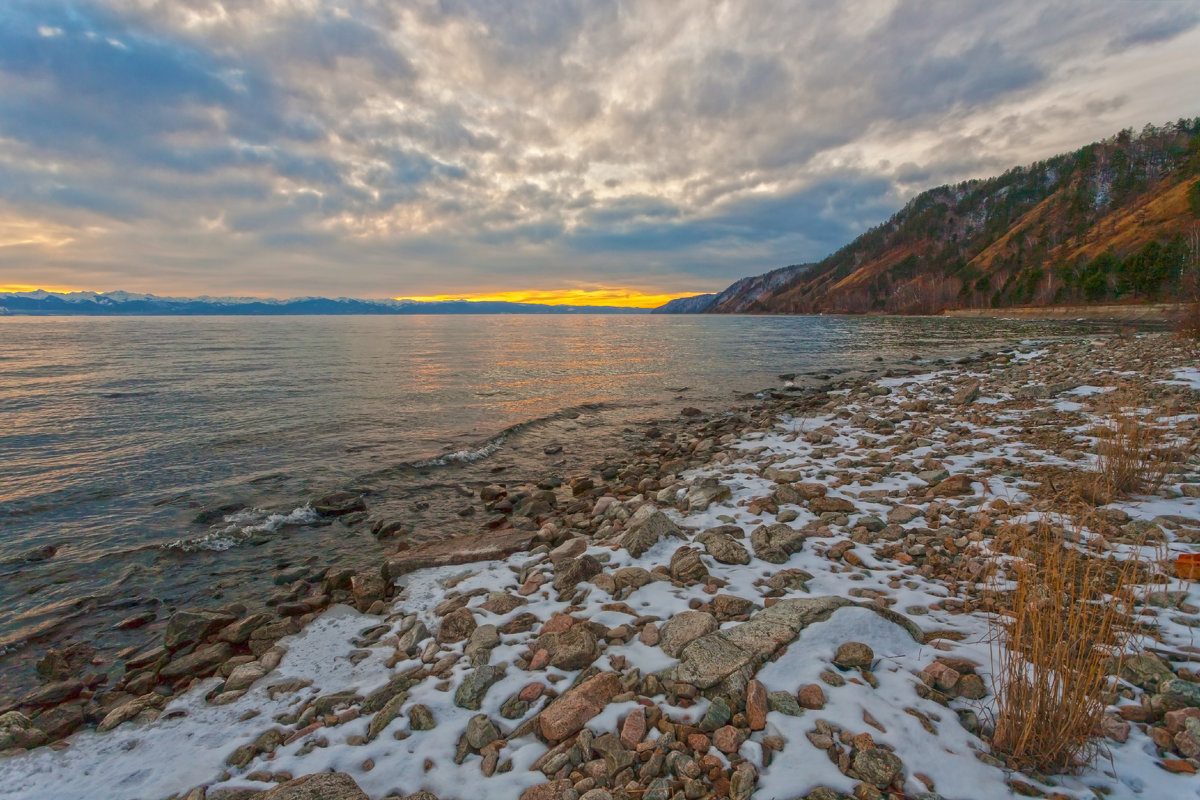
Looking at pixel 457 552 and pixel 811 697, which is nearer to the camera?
pixel 811 697

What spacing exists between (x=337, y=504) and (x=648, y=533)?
800 centimetres

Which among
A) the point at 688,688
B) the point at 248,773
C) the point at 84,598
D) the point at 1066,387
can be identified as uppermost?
the point at 1066,387

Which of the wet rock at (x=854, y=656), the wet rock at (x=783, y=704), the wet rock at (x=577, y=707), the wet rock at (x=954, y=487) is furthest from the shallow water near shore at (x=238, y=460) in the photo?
the wet rock at (x=954, y=487)

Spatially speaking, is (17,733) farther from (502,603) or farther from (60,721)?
(502,603)

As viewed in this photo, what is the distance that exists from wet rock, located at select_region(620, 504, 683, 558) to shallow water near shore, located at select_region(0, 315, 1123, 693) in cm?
491

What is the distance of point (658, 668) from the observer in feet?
14.3

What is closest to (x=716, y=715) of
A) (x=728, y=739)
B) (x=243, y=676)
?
(x=728, y=739)

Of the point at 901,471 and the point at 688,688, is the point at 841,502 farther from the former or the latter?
the point at 688,688

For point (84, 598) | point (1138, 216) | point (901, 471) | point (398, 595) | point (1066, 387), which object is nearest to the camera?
point (398, 595)

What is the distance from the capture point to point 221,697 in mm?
5176

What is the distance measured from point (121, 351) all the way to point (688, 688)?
65.5 meters

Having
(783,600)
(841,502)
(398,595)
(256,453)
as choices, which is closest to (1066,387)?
(841,502)

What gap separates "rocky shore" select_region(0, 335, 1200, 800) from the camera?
10.7 ft

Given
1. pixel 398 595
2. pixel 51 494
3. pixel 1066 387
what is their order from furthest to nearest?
1. pixel 1066 387
2. pixel 51 494
3. pixel 398 595
